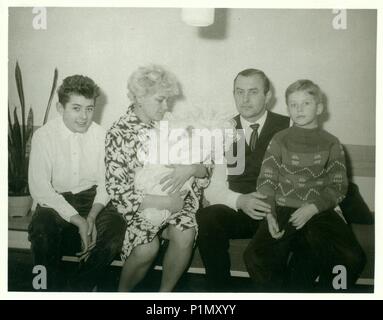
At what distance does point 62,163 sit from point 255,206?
39.3 inches

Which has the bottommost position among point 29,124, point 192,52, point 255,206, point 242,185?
point 255,206

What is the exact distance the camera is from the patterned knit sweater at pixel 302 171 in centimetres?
230

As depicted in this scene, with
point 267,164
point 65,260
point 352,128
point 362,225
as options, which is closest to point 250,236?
point 267,164

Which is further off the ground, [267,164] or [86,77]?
[86,77]

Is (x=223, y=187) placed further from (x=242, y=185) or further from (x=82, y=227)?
(x=82, y=227)

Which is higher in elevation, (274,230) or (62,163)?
(62,163)

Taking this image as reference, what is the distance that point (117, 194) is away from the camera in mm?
2279

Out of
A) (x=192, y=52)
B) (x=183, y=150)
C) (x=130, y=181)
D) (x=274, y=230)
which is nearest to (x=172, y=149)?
(x=183, y=150)

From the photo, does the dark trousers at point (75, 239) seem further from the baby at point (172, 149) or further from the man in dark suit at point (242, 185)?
the man in dark suit at point (242, 185)

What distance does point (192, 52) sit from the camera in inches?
91.3

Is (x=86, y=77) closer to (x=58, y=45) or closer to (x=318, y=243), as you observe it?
(x=58, y=45)

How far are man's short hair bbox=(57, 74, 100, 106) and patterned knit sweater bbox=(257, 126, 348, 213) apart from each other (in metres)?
0.94

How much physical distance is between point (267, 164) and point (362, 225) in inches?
23.5

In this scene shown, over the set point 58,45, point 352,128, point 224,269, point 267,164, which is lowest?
point 224,269
